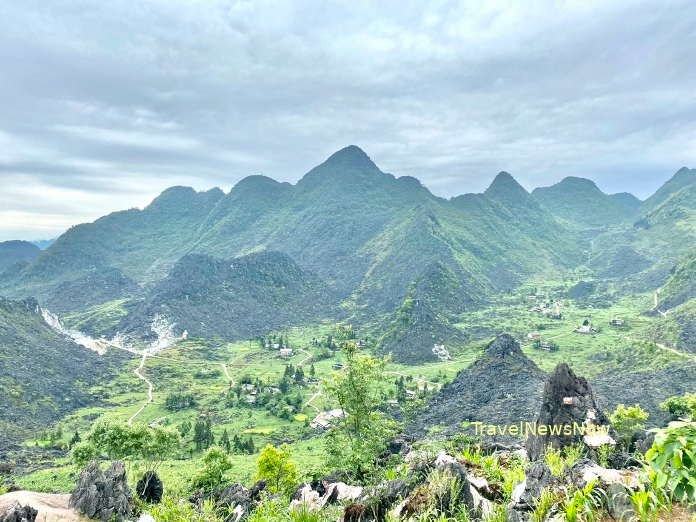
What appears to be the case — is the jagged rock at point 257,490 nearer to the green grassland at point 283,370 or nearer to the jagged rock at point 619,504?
the green grassland at point 283,370

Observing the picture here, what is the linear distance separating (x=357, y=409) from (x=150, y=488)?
19.5 m

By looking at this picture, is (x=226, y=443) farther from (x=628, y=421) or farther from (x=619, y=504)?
(x=619, y=504)

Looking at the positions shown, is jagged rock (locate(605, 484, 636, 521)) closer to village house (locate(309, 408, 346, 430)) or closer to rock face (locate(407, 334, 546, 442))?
rock face (locate(407, 334, 546, 442))

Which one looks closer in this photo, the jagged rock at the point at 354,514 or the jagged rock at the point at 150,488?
the jagged rock at the point at 354,514

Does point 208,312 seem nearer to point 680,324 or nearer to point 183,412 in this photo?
point 183,412

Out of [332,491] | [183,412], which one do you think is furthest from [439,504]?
[183,412]

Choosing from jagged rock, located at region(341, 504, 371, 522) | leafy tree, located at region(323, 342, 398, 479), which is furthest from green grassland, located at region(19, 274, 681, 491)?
jagged rock, located at region(341, 504, 371, 522)

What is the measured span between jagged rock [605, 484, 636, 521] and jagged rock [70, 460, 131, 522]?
2476cm

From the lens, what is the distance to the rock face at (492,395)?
6750cm

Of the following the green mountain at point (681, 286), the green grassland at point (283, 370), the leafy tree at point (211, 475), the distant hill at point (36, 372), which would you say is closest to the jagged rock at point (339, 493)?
the green grassland at point (283, 370)

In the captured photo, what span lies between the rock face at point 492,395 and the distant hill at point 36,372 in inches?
3327

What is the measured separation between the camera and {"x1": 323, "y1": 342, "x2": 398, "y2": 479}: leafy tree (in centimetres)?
2430

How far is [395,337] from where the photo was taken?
157m

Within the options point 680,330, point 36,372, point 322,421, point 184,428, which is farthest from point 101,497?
point 680,330
